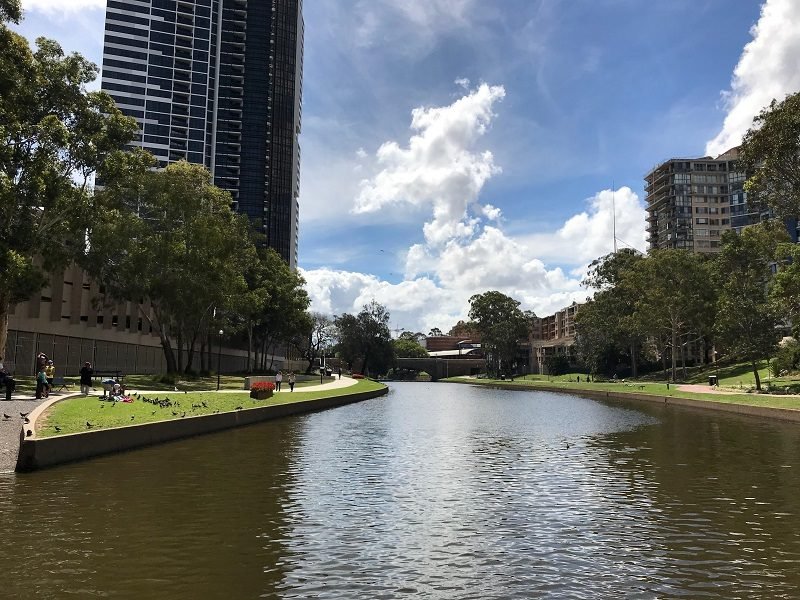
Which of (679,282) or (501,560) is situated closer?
(501,560)

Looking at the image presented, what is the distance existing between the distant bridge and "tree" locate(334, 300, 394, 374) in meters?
39.1

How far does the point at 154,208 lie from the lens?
169 ft

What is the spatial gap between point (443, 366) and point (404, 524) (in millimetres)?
174815

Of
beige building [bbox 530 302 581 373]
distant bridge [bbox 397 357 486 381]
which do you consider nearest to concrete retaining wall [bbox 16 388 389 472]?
beige building [bbox 530 302 581 373]

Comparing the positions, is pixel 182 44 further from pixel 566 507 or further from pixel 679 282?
pixel 566 507

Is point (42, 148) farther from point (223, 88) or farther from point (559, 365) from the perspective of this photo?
point (223, 88)

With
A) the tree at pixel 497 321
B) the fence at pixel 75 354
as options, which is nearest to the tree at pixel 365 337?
the tree at pixel 497 321

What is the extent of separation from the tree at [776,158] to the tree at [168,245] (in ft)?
127

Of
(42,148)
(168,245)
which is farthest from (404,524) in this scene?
(168,245)

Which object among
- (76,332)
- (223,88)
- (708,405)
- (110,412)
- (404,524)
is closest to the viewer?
(404,524)

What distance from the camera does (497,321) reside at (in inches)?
5571

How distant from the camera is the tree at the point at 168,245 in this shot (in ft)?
151

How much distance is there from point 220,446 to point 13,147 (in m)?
21.4

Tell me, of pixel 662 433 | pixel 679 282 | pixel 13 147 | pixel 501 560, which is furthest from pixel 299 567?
pixel 679 282
